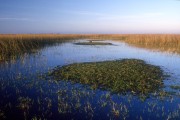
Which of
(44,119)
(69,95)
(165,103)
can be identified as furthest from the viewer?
(69,95)

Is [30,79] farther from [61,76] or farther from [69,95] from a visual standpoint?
[69,95]

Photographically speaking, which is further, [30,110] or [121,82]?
[121,82]

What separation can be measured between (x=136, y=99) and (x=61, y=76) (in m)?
4.37

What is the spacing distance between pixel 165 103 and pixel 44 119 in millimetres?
4193

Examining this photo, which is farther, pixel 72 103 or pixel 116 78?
pixel 116 78

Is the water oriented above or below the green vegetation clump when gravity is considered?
below

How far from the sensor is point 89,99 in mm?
7594

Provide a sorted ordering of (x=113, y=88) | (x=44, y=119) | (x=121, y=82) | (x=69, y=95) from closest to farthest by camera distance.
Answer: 1. (x=44, y=119)
2. (x=69, y=95)
3. (x=113, y=88)
4. (x=121, y=82)

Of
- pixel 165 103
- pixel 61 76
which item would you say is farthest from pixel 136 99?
pixel 61 76

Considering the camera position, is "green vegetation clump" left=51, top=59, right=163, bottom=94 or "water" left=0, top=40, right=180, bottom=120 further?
"green vegetation clump" left=51, top=59, right=163, bottom=94

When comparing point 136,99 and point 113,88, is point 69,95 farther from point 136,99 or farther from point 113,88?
point 136,99

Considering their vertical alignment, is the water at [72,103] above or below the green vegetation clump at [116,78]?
below

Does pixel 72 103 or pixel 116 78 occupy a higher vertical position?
pixel 116 78

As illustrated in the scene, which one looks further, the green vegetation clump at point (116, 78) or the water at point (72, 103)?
the green vegetation clump at point (116, 78)
